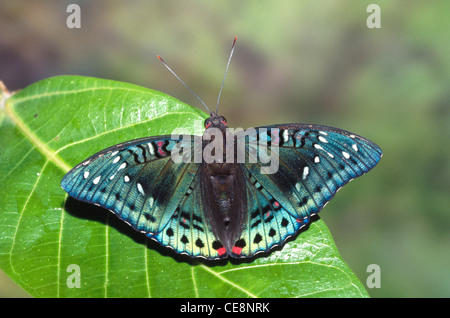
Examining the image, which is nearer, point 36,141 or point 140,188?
point 140,188

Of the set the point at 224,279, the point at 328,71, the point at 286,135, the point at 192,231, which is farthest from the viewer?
the point at 328,71

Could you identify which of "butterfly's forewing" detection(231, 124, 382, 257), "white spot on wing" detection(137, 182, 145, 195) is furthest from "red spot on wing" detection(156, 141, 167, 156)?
"butterfly's forewing" detection(231, 124, 382, 257)

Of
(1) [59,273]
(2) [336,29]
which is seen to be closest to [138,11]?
(2) [336,29]

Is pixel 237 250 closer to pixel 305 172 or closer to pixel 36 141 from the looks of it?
pixel 305 172

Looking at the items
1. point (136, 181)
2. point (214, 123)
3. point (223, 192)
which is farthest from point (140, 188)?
point (214, 123)

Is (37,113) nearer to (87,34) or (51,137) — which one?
(51,137)

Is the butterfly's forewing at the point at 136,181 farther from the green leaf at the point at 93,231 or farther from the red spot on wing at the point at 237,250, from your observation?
the red spot on wing at the point at 237,250

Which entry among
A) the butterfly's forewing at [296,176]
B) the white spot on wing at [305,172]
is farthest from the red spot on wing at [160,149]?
the white spot on wing at [305,172]
